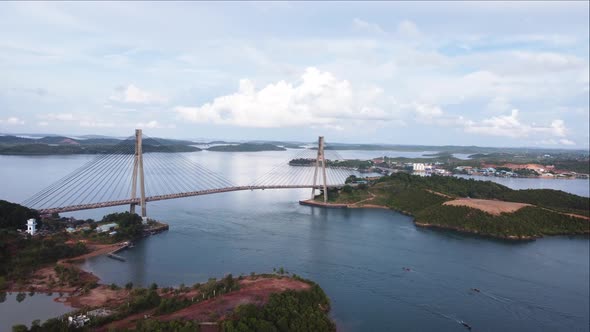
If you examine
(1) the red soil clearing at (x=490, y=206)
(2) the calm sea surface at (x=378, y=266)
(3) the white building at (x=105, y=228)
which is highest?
(1) the red soil clearing at (x=490, y=206)

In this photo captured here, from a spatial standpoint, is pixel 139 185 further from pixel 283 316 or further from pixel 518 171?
pixel 518 171

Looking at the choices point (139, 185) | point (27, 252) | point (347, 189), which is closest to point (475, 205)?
point (347, 189)

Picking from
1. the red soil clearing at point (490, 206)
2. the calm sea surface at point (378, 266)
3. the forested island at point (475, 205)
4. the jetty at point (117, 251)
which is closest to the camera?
the calm sea surface at point (378, 266)

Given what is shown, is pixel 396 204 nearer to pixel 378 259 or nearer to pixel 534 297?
pixel 378 259

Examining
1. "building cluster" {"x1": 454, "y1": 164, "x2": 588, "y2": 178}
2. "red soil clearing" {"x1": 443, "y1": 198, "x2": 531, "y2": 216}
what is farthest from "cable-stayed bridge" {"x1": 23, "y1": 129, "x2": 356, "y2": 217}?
"building cluster" {"x1": 454, "y1": 164, "x2": 588, "y2": 178}

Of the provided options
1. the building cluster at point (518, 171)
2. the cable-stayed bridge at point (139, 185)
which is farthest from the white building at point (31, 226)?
the building cluster at point (518, 171)

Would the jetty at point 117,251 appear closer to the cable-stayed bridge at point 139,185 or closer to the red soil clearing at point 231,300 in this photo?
the cable-stayed bridge at point 139,185
